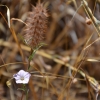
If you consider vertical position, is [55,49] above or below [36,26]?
below

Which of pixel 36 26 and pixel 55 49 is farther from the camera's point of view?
pixel 55 49

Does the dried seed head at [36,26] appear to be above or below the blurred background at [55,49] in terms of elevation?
above

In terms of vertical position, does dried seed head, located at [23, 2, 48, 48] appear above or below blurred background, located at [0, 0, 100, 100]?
above

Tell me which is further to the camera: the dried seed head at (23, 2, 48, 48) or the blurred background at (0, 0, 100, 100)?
the blurred background at (0, 0, 100, 100)

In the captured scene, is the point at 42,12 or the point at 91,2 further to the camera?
the point at 91,2

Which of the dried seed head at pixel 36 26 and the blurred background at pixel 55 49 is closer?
the dried seed head at pixel 36 26

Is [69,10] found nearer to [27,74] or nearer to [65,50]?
[65,50]

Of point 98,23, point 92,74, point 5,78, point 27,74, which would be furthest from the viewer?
point 92,74

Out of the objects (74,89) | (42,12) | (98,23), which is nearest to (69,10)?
(74,89)
